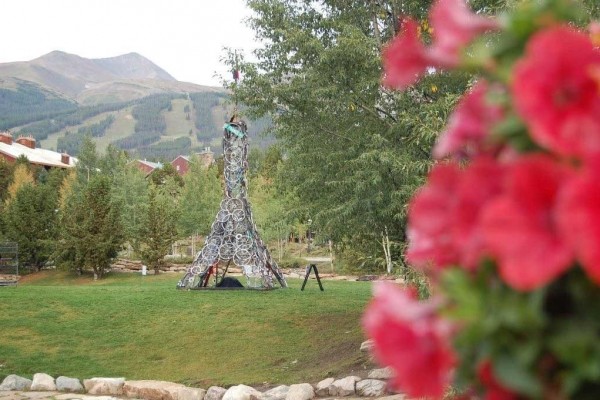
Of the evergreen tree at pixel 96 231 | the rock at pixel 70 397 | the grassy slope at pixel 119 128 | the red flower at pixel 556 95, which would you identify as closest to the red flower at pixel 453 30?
the red flower at pixel 556 95

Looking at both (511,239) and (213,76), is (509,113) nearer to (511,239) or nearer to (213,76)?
(511,239)

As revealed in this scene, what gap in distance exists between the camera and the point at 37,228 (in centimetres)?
2386

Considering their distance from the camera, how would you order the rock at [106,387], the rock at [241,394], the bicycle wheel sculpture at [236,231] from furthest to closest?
the bicycle wheel sculpture at [236,231]
the rock at [106,387]
the rock at [241,394]

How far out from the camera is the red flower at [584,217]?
17.9 inches

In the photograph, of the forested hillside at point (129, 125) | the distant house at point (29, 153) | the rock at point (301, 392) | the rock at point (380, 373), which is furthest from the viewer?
the forested hillside at point (129, 125)

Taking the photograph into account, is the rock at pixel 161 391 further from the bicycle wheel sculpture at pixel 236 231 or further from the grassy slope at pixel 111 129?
the grassy slope at pixel 111 129

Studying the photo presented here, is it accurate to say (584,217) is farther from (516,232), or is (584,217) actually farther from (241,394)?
(241,394)

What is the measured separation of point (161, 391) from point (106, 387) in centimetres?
89

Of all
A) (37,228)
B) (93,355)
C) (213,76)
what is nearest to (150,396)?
(93,355)

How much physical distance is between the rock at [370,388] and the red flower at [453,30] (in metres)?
5.96

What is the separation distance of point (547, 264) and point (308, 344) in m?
9.05

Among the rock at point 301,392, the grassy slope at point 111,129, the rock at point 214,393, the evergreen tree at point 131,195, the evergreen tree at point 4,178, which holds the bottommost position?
the rock at point 214,393

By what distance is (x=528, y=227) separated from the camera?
483 mm

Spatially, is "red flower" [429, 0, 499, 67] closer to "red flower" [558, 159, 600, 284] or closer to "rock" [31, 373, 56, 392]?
"red flower" [558, 159, 600, 284]
